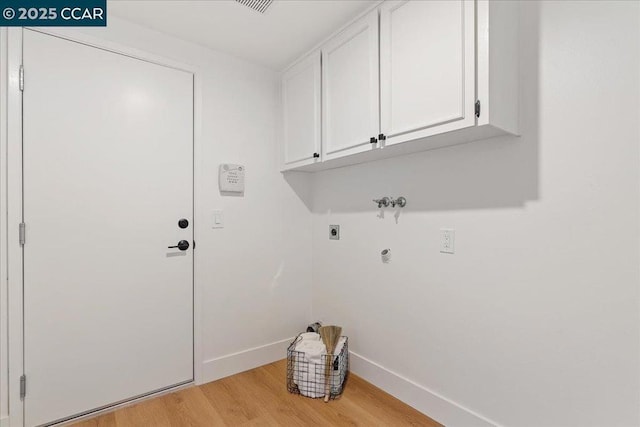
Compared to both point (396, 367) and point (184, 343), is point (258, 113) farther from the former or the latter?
point (396, 367)

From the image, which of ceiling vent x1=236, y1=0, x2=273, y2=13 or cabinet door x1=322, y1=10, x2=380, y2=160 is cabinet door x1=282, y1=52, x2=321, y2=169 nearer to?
cabinet door x1=322, y1=10, x2=380, y2=160

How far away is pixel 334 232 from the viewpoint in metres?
2.51

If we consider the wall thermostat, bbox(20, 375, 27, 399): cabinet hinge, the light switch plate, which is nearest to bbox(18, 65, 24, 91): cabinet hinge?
the wall thermostat

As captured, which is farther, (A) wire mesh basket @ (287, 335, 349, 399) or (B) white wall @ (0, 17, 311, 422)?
(B) white wall @ (0, 17, 311, 422)

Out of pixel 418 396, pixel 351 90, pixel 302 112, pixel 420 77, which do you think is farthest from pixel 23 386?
pixel 420 77

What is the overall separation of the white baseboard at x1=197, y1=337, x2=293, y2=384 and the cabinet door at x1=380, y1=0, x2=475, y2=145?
6.07ft

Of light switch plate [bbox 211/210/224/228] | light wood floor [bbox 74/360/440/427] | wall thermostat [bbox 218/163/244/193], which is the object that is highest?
wall thermostat [bbox 218/163/244/193]

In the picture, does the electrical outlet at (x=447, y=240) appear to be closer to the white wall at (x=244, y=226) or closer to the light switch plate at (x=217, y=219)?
the white wall at (x=244, y=226)

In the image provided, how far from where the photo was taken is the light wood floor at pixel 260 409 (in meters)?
1.77

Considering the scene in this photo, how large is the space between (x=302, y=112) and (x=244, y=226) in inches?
38.0

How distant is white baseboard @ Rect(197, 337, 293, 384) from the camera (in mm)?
2229

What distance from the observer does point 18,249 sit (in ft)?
5.37

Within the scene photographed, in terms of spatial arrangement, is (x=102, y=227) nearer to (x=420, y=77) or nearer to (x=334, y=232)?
(x=334, y=232)

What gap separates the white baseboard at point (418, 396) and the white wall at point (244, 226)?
2.36ft
